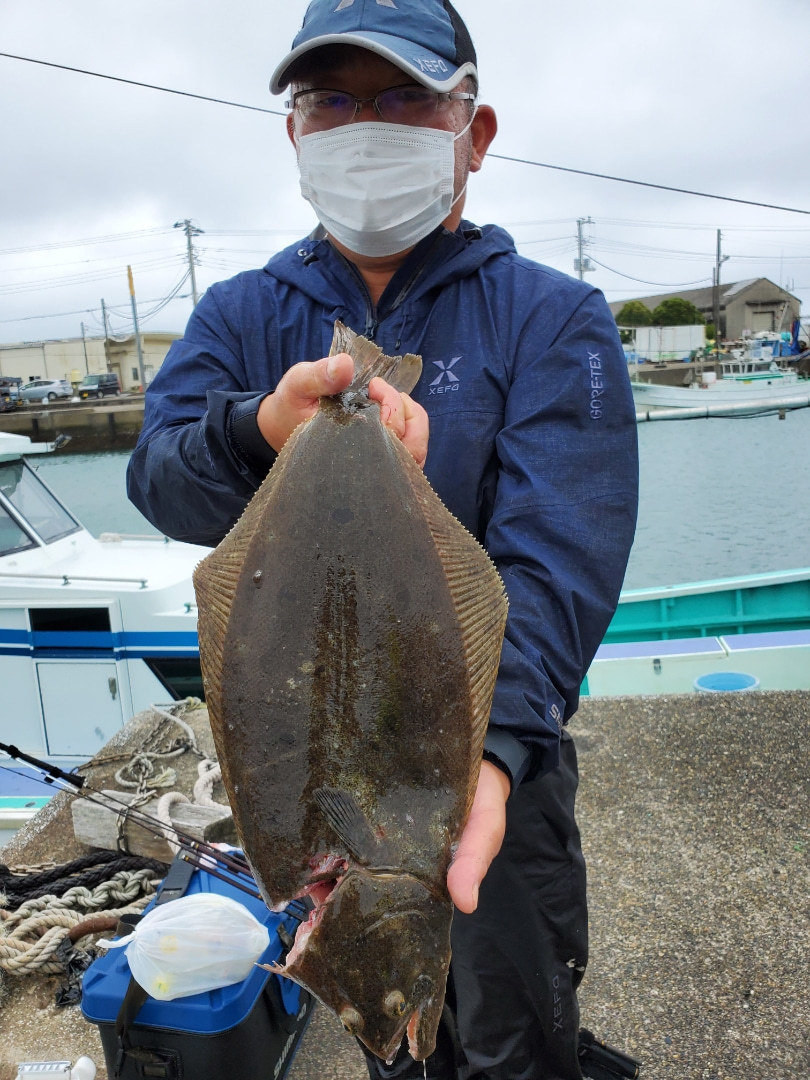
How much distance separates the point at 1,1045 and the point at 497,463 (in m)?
2.99

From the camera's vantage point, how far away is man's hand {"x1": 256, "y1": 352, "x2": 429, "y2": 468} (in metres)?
1.47

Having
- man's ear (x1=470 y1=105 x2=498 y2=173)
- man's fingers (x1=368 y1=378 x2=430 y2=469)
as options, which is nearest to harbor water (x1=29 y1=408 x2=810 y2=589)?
man's ear (x1=470 y1=105 x2=498 y2=173)

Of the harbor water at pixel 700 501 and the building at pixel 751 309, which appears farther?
the building at pixel 751 309

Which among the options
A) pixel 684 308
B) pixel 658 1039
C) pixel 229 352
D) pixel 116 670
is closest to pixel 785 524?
pixel 116 670

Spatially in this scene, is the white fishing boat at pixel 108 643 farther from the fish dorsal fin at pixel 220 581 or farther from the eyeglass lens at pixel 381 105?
the fish dorsal fin at pixel 220 581

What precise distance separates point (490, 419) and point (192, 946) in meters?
1.83

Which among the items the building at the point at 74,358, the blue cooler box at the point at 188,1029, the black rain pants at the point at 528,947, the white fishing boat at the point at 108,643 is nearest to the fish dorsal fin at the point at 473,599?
the black rain pants at the point at 528,947

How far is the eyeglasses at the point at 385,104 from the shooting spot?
2.07m

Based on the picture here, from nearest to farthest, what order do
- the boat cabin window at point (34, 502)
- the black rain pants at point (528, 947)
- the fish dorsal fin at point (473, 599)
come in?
the fish dorsal fin at point (473, 599) < the black rain pants at point (528, 947) < the boat cabin window at point (34, 502)

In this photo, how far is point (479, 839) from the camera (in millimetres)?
1464

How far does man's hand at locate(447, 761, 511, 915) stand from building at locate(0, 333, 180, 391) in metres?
66.5

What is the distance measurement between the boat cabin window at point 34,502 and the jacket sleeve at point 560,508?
7.79 m

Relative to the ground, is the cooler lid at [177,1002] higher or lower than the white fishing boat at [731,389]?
lower

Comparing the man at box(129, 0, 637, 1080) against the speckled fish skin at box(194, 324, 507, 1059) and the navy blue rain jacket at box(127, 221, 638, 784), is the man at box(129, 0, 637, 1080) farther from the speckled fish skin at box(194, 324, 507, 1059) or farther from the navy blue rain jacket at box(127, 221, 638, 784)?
the speckled fish skin at box(194, 324, 507, 1059)
